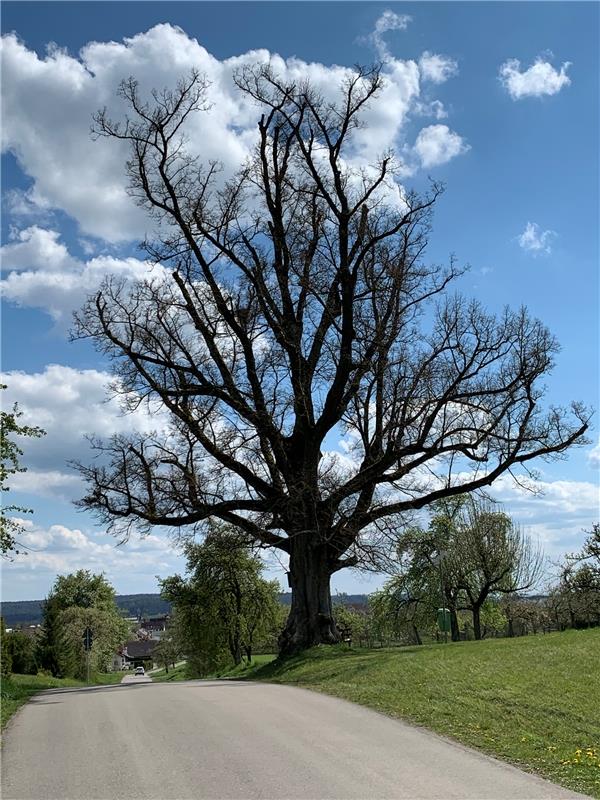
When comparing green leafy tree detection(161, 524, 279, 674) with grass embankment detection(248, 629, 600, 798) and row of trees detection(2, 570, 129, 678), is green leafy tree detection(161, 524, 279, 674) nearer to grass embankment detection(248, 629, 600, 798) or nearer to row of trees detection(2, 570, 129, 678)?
row of trees detection(2, 570, 129, 678)

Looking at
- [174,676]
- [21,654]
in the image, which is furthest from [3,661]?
[174,676]

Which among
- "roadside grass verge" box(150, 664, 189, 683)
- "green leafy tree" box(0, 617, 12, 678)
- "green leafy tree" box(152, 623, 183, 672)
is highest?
"green leafy tree" box(0, 617, 12, 678)

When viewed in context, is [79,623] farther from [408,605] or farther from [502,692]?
[502,692]

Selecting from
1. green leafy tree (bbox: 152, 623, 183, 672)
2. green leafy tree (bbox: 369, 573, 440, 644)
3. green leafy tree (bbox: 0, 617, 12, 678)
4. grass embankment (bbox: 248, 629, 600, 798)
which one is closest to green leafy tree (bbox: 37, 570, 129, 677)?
green leafy tree (bbox: 152, 623, 183, 672)

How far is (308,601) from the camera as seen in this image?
23.9 metres

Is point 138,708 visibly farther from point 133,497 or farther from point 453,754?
point 133,497

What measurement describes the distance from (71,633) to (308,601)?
57.1 metres

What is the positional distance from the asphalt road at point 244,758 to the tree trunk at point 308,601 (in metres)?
10.2

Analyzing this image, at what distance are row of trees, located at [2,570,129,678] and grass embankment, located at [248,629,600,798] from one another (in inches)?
1008

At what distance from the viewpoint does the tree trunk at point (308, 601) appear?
928 inches

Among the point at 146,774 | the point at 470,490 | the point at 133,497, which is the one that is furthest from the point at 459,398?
the point at 146,774

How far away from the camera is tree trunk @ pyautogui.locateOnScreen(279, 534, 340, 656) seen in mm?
23578

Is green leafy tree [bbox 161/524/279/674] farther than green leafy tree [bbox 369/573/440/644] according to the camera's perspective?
No

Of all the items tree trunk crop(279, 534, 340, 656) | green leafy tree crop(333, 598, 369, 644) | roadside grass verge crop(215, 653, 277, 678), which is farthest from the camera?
green leafy tree crop(333, 598, 369, 644)
